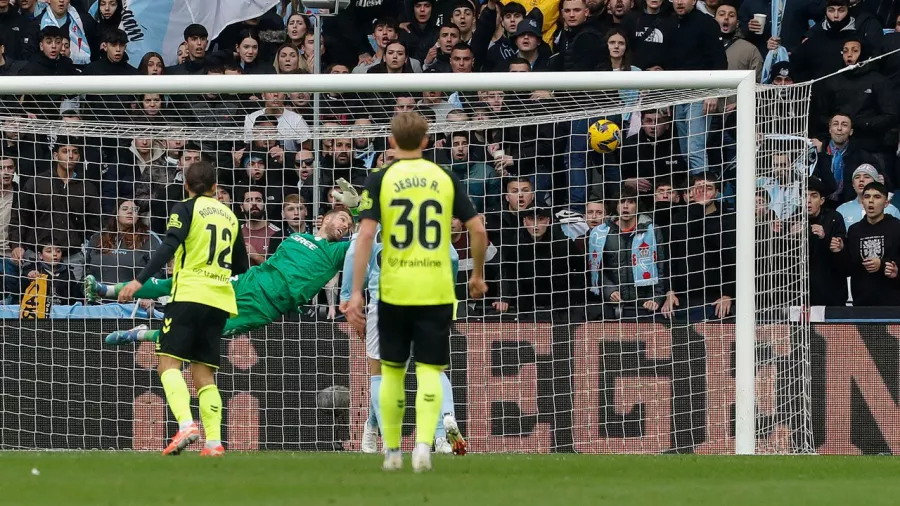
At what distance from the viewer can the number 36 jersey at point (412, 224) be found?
7043 millimetres

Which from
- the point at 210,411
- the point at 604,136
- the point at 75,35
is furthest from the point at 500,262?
the point at 75,35

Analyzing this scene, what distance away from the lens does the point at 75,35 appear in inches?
627

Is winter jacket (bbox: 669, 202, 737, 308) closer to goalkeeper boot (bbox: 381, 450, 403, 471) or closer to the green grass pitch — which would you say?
the green grass pitch

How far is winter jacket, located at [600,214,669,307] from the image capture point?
1166 centimetres

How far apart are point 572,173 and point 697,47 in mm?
2626

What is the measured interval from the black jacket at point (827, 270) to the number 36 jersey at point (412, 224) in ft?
20.1

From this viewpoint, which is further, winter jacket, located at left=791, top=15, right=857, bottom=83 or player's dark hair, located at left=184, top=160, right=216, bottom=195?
winter jacket, located at left=791, top=15, right=857, bottom=83

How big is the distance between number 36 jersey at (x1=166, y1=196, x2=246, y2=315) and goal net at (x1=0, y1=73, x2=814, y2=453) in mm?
2261

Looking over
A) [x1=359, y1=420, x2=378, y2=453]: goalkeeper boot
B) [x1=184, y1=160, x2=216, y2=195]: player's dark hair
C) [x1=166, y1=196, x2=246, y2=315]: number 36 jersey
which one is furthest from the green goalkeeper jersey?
[x1=184, y1=160, x2=216, y2=195]: player's dark hair

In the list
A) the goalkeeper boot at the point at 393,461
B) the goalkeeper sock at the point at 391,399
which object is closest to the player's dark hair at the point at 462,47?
the goalkeeper sock at the point at 391,399

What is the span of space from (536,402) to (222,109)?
380 centimetres

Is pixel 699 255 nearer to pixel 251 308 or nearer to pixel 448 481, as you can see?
pixel 251 308

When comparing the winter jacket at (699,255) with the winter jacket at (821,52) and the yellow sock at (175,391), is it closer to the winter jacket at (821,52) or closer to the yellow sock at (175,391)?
the winter jacket at (821,52)

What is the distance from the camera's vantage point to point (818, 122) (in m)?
14.0
